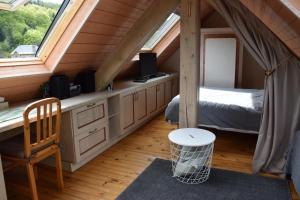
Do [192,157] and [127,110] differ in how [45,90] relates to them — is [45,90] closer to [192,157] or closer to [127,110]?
[127,110]

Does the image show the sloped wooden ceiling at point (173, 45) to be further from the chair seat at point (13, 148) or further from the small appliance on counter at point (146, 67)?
the chair seat at point (13, 148)

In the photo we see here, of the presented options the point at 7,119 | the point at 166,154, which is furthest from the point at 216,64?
the point at 7,119

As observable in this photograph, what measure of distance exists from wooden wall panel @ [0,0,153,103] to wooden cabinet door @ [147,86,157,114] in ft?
3.97

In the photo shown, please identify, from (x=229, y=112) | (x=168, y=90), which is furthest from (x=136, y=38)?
(x=168, y=90)

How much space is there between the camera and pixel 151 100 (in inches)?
173

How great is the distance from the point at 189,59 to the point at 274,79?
33.4 inches

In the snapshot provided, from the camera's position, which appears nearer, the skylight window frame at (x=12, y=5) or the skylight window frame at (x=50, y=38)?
the skylight window frame at (x=12, y=5)

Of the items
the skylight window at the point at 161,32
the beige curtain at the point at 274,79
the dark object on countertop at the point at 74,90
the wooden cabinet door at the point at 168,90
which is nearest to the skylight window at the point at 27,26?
the dark object on countertop at the point at 74,90

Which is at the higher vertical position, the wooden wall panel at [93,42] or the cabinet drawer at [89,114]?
the wooden wall panel at [93,42]

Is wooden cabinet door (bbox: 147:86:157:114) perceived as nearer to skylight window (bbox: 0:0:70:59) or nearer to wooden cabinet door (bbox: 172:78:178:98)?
wooden cabinet door (bbox: 172:78:178:98)

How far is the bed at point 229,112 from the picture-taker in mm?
3021

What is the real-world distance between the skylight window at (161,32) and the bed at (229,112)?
170cm

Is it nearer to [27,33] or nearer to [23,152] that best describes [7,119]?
[23,152]

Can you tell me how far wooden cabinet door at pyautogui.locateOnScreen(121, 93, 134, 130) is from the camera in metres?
3.49
